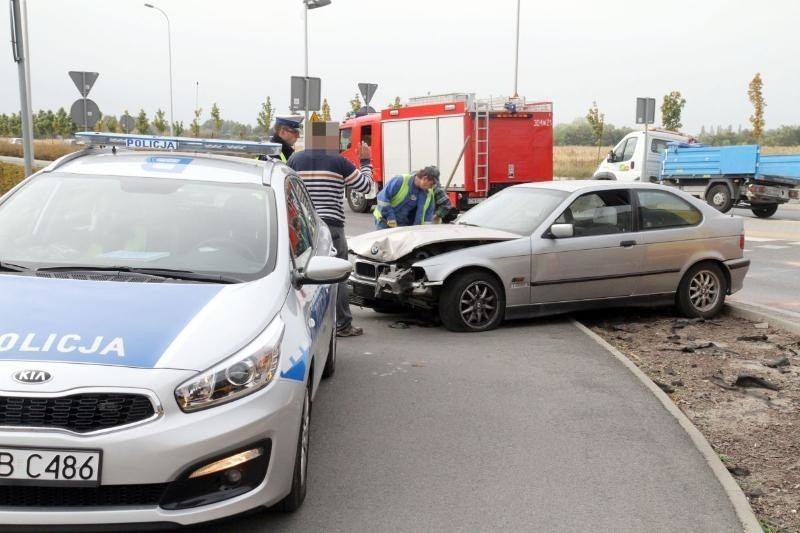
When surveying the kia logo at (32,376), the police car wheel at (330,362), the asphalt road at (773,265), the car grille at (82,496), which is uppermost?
the kia logo at (32,376)

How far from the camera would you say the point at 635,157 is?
25453 millimetres

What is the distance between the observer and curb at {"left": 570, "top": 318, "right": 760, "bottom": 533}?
4.01m

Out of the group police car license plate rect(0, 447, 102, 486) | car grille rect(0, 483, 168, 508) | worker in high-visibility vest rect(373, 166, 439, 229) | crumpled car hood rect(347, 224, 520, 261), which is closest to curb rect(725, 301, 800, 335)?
crumpled car hood rect(347, 224, 520, 261)

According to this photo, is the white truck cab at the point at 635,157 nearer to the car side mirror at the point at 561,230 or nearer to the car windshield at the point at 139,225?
the car side mirror at the point at 561,230

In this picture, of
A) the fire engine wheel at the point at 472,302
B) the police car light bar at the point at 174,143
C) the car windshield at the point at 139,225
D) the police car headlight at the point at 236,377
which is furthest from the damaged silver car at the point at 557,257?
the police car headlight at the point at 236,377

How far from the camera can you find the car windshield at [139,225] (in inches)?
168

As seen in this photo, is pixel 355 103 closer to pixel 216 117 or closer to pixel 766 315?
pixel 216 117

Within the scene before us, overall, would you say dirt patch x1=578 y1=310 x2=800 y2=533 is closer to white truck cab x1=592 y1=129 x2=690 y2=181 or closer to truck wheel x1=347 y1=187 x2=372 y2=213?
truck wheel x1=347 y1=187 x2=372 y2=213

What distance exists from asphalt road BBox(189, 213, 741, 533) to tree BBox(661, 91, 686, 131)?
121ft

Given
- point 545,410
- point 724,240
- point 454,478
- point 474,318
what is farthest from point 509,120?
point 454,478

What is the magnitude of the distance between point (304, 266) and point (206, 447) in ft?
5.12

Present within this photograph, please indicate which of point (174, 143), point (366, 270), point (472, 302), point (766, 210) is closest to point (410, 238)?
point (366, 270)

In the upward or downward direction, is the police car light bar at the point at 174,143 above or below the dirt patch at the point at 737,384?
above

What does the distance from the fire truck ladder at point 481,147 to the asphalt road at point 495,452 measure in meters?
12.6
